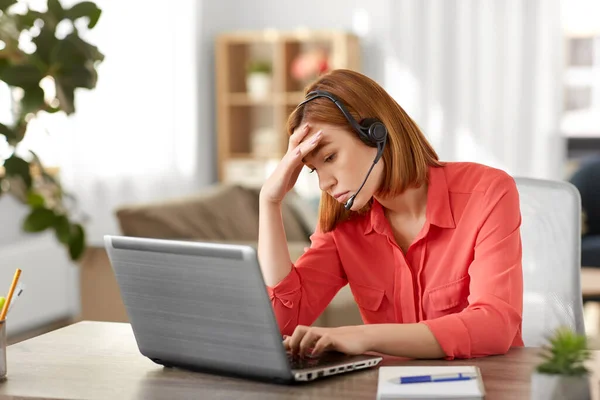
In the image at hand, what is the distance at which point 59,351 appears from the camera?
145 centimetres

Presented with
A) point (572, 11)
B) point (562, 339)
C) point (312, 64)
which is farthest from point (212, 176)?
point (562, 339)

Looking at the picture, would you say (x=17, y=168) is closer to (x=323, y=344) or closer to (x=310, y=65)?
(x=323, y=344)

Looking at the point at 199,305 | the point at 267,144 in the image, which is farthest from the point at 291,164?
the point at 267,144

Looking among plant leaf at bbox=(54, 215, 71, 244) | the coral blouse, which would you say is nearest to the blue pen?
the coral blouse

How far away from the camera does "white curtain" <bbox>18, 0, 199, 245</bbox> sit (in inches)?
186

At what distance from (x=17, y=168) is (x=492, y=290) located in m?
0.74

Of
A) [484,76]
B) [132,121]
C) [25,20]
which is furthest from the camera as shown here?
[484,76]

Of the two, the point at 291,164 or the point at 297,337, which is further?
the point at 291,164

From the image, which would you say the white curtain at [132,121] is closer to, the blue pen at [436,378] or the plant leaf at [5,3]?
the plant leaf at [5,3]

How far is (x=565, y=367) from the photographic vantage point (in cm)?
97

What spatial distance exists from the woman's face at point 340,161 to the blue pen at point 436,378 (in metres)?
0.41

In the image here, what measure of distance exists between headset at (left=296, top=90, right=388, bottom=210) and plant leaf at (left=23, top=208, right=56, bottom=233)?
0.45 metres

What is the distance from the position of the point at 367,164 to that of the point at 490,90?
14.7 feet

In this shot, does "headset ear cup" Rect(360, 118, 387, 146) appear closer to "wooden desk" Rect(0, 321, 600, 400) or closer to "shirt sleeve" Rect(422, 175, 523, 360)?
"shirt sleeve" Rect(422, 175, 523, 360)
